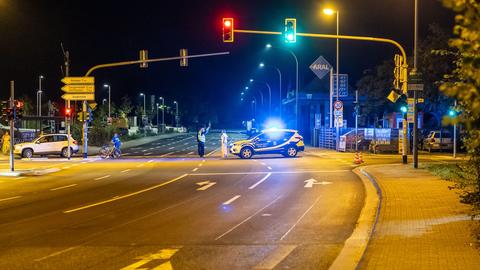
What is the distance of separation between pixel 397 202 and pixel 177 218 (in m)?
5.31

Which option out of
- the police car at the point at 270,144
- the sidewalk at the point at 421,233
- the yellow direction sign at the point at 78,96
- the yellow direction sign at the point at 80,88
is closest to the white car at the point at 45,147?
the yellow direction sign at the point at 78,96

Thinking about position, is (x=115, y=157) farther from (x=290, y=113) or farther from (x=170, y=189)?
(x=290, y=113)

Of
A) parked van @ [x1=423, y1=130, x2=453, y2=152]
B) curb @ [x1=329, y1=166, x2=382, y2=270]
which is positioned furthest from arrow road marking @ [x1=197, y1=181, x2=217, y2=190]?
parked van @ [x1=423, y1=130, x2=453, y2=152]

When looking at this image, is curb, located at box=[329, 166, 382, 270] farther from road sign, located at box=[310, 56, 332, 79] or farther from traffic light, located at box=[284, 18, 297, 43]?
road sign, located at box=[310, 56, 332, 79]

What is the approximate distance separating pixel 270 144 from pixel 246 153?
1611 millimetres

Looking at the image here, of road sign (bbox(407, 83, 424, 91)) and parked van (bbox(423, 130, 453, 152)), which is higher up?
road sign (bbox(407, 83, 424, 91))

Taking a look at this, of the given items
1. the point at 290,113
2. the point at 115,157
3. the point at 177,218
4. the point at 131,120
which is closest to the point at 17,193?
the point at 177,218

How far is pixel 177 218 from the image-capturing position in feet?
41.6

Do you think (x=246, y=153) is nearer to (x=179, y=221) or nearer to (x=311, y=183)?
(x=311, y=183)

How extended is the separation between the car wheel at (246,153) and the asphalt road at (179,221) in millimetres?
11539

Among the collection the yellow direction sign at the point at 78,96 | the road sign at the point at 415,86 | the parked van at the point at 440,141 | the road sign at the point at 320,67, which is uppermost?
the road sign at the point at 320,67

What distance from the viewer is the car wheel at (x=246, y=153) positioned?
1371 inches

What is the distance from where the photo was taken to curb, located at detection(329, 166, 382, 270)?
7914 mm

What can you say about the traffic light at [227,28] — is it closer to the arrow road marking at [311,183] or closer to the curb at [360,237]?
the arrow road marking at [311,183]
